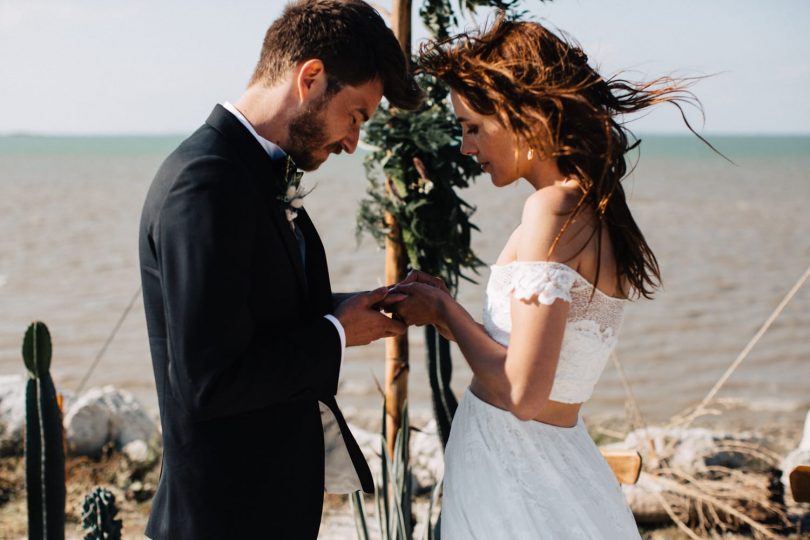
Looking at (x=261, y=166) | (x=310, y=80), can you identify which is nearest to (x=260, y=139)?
(x=261, y=166)

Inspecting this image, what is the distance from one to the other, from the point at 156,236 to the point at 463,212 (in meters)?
1.67

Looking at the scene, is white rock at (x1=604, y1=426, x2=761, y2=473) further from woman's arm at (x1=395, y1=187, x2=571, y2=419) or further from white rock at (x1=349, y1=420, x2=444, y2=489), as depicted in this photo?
woman's arm at (x1=395, y1=187, x2=571, y2=419)

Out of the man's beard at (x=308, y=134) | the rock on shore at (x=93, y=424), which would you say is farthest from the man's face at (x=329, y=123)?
the rock on shore at (x=93, y=424)

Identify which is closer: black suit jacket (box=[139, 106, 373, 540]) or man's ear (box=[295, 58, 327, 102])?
black suit jacket (box=[139, 106, 373, 540])

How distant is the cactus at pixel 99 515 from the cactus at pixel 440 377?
1304 millimetres

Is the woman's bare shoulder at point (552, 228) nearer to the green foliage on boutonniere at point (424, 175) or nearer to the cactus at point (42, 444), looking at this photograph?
the green foliage on boutonniere at point (424, 175)

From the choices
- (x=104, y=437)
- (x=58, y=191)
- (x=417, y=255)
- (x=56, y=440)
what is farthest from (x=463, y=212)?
(x=58, y=191)

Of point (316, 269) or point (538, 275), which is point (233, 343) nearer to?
point (316, 269)

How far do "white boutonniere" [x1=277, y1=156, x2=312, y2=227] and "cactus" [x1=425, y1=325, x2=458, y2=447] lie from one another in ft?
4.51

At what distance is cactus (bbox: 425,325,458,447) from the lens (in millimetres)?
3512

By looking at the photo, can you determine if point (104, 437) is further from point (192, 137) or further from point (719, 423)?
point (719, 423)

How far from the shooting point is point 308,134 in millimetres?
2275

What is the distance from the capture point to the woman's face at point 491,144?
2.36 m

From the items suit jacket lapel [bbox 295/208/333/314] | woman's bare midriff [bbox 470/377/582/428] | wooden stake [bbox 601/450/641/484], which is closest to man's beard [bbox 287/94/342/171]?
suit jacket lapel [bbox 295/208/333/314]
